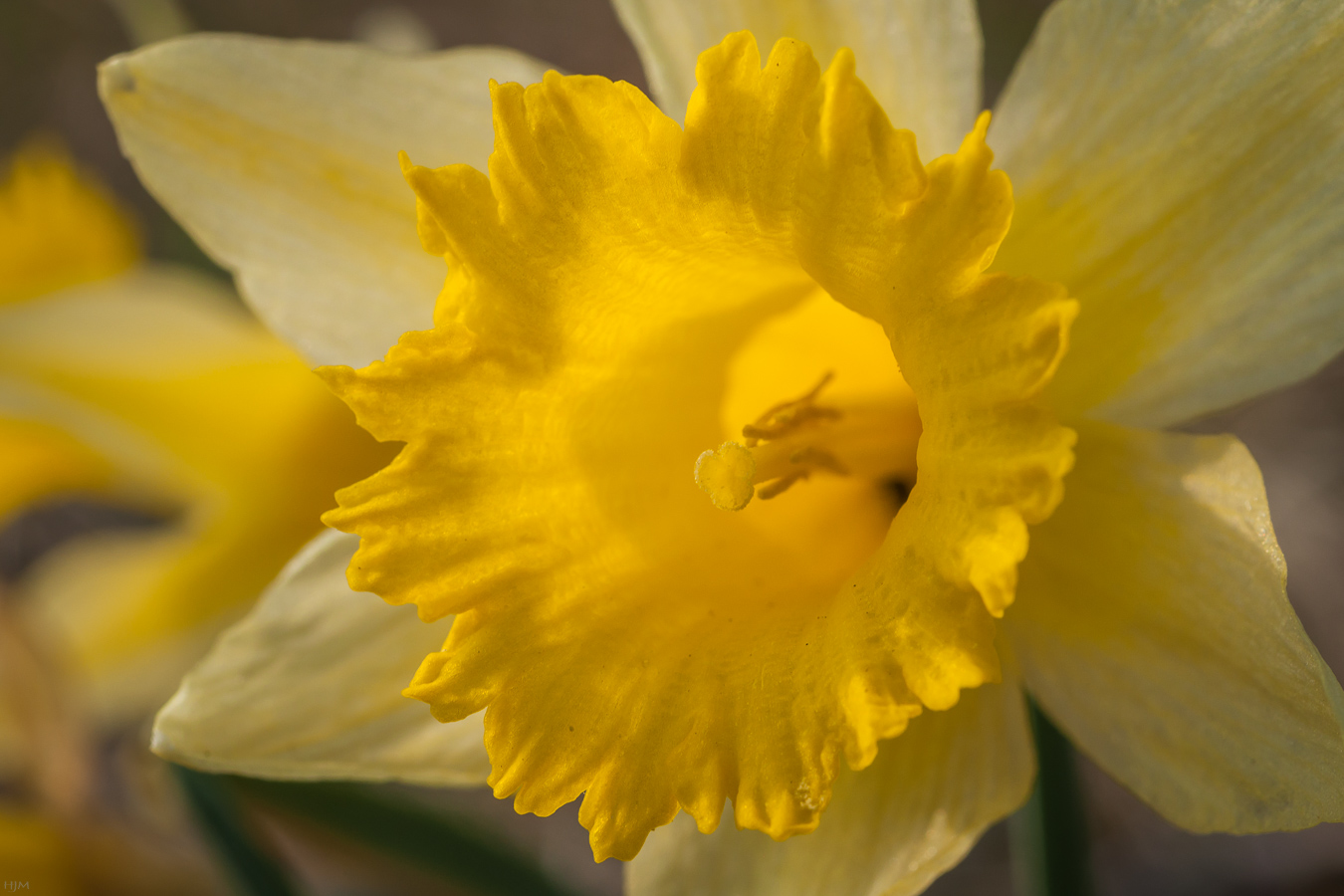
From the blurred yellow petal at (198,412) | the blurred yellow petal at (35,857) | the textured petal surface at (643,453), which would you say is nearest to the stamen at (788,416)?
the textured petal surface at (643,453)

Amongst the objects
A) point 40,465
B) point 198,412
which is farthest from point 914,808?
point 40,465

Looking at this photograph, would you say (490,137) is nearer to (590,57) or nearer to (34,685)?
(34,685)

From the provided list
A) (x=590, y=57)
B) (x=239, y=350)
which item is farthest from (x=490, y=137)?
(x=590, y=57)

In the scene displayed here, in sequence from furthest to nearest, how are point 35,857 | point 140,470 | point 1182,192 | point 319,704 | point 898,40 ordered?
point 140,470 → point 35,857 → point 319,704 → point 898,40 → point 1182,192

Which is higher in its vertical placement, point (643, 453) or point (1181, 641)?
point (643, 453)

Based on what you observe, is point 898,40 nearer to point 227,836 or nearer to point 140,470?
point 227,836

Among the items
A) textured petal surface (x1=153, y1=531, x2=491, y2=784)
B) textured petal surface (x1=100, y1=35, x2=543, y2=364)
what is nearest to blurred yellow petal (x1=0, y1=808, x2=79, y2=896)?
textured petal surface (x1=153, y1=531, x2=491, y2=784)

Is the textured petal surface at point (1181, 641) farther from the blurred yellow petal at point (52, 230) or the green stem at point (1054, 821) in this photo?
the blurred yellow petal at point (52, 230)
